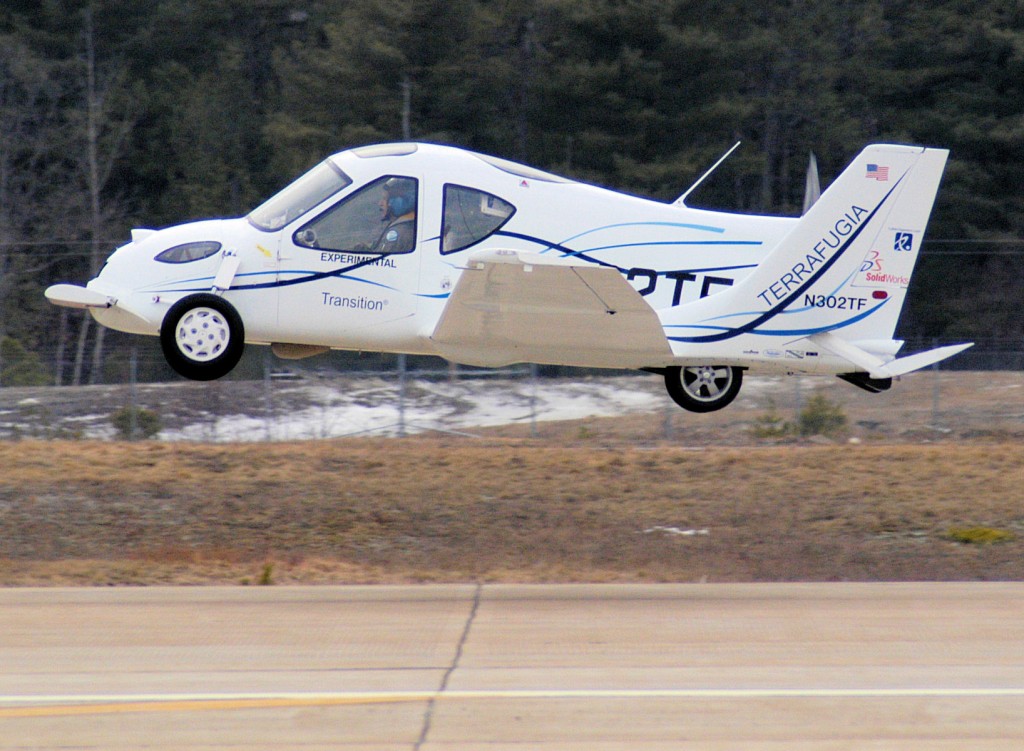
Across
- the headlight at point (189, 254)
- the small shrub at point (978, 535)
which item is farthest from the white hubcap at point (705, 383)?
the small shrub at point (978, 535)

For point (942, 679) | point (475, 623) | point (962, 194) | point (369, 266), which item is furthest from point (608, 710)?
point (962, 194)

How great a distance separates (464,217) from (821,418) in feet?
41.8

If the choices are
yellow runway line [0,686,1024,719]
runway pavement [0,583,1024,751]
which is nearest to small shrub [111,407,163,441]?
runway pavement [0,583,1024,751]

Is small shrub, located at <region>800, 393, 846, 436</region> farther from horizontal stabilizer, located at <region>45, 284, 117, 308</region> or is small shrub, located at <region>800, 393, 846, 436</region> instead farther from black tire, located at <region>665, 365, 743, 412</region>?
horizontal stabilizer, located at <region>45, 284, 117, 308</region>

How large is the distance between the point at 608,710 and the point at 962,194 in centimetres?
2894

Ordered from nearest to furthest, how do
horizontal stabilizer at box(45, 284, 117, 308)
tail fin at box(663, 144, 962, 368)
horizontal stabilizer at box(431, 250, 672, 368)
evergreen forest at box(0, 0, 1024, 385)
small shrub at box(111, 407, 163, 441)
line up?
horizontal stabilizer at box(431, 250, 672, 368)
horizontal stabilizer at box(45, 284, 117, 308)
tail fin at box(663, 144, 962, 368)
small shrub at box(111, 407, 163, 441)
evergreen forest at box(0, 0, 1024, 385)

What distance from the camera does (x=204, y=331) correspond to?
13.0 meters

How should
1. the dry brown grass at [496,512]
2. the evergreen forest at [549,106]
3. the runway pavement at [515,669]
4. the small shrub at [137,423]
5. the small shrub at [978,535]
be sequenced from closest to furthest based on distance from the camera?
the runway pavement at [515,669]
the dry brown grass at [496,512]
the small shrub at [978,535]
the small shrub at [137,423]
the evergreen forest at [549,106]

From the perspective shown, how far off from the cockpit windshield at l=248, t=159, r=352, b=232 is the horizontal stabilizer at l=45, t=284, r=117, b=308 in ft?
5.15

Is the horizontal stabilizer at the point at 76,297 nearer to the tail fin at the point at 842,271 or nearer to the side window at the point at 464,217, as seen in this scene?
the side window at the point at 464,217

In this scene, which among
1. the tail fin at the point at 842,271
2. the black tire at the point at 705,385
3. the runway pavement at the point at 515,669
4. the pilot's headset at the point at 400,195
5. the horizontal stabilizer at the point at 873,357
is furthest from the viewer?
the black tire at the point at 705,385

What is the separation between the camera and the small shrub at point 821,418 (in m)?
23.9

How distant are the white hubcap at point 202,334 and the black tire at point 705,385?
436 cm

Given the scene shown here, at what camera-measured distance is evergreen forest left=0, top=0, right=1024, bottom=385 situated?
35.1 meters
